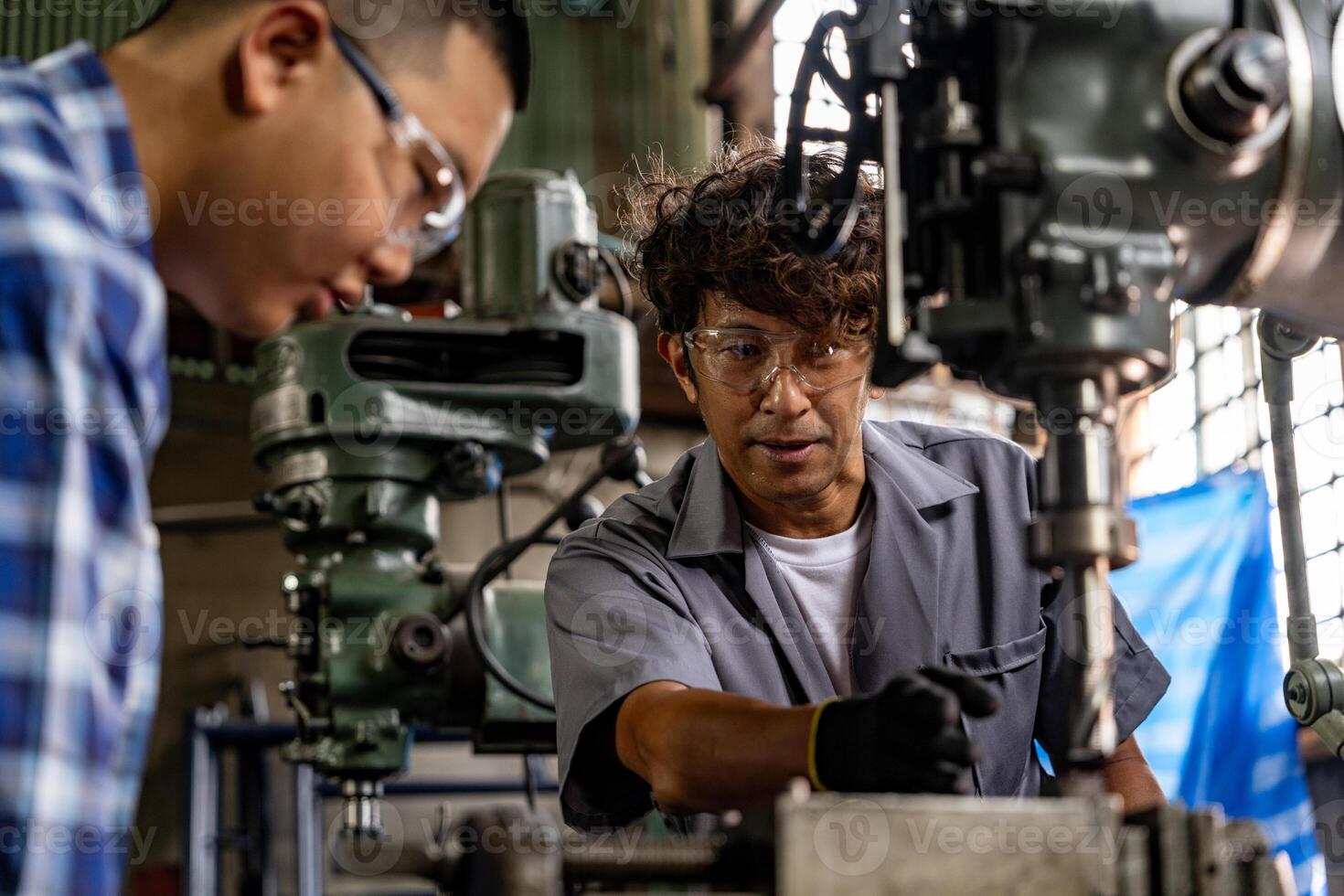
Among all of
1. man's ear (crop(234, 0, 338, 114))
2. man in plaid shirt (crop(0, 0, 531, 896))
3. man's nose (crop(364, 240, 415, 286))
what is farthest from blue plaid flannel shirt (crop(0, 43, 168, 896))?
man's nose (crop(364, 240, 415, 286))

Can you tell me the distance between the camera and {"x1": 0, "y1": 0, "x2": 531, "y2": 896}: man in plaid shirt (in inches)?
30.1

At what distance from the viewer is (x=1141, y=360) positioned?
0.89 m

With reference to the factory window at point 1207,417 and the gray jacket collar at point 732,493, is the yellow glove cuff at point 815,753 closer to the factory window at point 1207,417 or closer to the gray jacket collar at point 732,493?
the gray jacket collar at point 732,493

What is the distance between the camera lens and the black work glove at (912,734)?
0.92m

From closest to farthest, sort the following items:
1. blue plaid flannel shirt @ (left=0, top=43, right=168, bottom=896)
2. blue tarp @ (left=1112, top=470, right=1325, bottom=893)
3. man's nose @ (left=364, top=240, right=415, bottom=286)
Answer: blue plaid flannel shirt @ (left=0, top=43, right=168, bottom=896)
man's nose @ (left=364, top=240, right=415, bottom=286)
blue tarp @ (left=1112, top=470, right=1325, bottom=893)

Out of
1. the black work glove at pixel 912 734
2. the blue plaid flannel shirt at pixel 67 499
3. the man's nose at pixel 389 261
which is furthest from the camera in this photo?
the man's nose at pixel 389 261

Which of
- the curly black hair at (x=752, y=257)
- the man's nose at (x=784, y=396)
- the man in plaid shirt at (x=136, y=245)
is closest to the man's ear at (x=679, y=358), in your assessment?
the curly black hair at (x=752, y=257)

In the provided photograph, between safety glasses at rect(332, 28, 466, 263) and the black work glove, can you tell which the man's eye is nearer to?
safety glasses at rect(332, 28, 466, 263)

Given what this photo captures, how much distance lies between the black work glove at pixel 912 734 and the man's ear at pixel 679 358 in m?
0.74

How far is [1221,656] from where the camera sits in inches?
126

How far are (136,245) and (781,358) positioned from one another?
0.80 metres

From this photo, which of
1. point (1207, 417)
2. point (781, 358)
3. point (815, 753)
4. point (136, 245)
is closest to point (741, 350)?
point (781, 358)

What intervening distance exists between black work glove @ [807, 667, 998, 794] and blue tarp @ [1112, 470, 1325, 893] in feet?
6.68

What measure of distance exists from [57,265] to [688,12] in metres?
4.70
